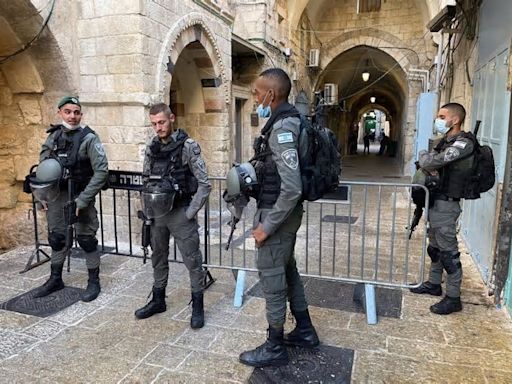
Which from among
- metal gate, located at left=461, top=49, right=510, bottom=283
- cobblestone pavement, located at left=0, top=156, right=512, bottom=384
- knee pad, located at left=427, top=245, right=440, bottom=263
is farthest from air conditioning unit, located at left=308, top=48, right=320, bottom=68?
knee pad, located at left=427, top=245, right=440, bottom=263

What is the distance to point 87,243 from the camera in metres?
3.84

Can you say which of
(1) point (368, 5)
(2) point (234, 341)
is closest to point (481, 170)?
(2) point (234, 341)

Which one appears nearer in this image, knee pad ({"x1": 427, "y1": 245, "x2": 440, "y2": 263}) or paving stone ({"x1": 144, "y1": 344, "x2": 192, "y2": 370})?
paving stone ({"x1": 144, "y1": 344, "x2": 192, "y2": 370})

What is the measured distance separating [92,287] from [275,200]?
7.33ft

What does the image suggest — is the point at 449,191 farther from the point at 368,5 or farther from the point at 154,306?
the point at 368,5

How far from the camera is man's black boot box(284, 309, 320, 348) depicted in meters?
2.97

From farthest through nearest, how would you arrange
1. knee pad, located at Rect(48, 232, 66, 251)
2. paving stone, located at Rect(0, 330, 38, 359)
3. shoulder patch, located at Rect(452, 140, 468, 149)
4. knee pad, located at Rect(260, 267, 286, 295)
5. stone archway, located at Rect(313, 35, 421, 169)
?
stone archway, located at Rect(313, 35, 421, 169) < knee pad, located at Rect(48, 232, 66, 251) < shoulder patch, located at Rect(452, 140, 468, 149) < paving stone, located at Rect(0, 330, 38, 359) < knee pad, located at Rect(260, 267, 286, 295)

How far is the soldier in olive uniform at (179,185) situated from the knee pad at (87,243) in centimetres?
85

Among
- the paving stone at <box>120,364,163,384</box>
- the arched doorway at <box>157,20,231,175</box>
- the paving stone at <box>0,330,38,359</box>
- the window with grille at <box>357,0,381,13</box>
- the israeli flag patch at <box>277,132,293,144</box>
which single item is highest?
the window with grille at <box>357,0,381,13</box>

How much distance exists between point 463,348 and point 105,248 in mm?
4117

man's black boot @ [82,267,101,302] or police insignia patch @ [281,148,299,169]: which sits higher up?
police insignia patch @ [281,148,299,169]

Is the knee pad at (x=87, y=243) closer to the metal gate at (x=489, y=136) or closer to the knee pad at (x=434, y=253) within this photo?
the knee pad at (x=434, y=253)

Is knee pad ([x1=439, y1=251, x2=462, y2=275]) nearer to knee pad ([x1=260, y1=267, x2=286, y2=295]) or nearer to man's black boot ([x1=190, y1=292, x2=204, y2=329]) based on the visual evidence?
knee pad ([x1=260, y1=267, x2=286, y2=295])

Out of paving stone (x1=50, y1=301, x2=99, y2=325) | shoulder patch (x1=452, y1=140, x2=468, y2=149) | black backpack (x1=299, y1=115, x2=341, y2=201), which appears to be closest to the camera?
black backpack (x1=299, y1=115, x2=341, y2=201)
